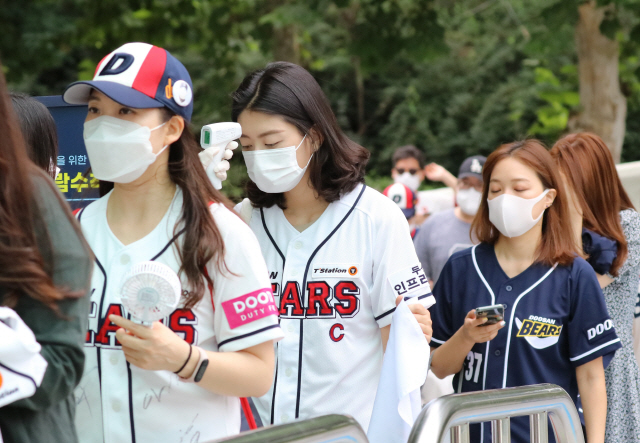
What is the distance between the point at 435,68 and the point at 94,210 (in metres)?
21.3

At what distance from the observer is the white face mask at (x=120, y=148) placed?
1930 millimetres

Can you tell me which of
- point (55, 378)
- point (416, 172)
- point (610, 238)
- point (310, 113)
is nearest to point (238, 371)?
point (55, 378)

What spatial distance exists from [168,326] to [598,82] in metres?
8.19

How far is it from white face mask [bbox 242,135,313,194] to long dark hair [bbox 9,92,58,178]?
75 centimetres

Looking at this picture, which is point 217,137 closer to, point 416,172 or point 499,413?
point 499,413

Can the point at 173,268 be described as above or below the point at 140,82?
below

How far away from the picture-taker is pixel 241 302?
6.12 feet

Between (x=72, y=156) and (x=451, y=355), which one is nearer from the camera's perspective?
(x=451, y=355)

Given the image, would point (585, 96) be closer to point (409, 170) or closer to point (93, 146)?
point (409, 170)

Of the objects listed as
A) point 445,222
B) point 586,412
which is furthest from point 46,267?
point 445,222

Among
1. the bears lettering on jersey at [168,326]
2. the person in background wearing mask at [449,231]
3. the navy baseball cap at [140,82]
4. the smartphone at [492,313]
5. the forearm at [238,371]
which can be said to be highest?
the navy baseball cap at [140,82]

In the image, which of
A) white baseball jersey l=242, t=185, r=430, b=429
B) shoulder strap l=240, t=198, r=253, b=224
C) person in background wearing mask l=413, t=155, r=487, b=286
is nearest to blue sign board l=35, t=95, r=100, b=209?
shoulder strap l=240, t=198, r=253, b=224

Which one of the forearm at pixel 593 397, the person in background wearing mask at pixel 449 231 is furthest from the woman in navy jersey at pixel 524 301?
the person in background wearing mask at pixel 449 231

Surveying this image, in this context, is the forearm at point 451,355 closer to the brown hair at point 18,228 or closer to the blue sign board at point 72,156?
the blue sign board at point 72,156
